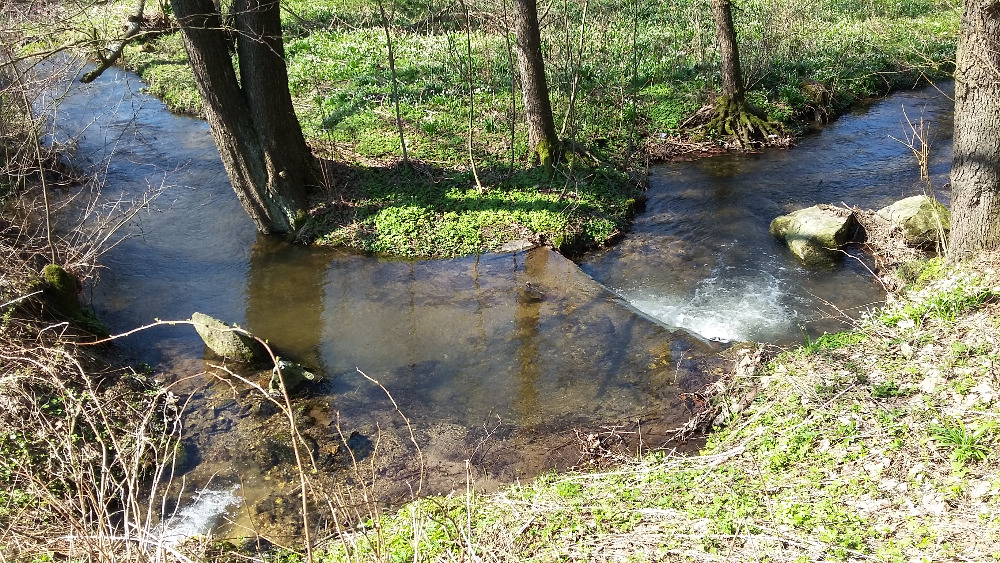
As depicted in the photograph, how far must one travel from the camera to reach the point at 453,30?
1980 cm

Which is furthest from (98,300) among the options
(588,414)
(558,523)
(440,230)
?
(558,523)

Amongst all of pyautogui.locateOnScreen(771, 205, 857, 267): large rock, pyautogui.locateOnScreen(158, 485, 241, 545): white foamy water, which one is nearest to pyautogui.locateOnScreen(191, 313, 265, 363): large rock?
pyautogui.locateOnScreen(158, 485, 241, 545): white foamy water

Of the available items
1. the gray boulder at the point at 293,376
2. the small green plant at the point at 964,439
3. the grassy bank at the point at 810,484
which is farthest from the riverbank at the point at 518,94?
the small green plant at the point at 964,439

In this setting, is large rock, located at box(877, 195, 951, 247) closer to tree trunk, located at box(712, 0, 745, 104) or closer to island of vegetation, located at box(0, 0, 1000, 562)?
island of vegetation, located at box(0, 0, 1000, 562)

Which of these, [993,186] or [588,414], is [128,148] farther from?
[993,186]

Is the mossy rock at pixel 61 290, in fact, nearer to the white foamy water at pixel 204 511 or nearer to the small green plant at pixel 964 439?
the white foamy water at pixel 204 511

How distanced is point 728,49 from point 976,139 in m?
7.26

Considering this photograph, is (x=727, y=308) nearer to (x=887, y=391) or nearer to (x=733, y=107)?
(x=887, y=391)

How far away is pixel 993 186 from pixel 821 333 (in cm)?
249

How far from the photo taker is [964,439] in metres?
5.29

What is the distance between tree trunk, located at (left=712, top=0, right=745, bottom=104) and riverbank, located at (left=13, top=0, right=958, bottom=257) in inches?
31.4

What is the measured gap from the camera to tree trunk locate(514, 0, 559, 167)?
12.1m

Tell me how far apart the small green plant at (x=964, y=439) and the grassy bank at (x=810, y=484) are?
0.03 feet

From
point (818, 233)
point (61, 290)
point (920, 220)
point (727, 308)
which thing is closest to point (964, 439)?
point (727, 308)
